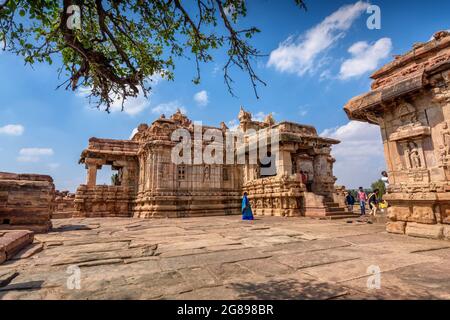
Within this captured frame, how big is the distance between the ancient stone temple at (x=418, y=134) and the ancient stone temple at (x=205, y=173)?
21.7 feet

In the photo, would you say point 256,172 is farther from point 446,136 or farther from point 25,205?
point 25,205

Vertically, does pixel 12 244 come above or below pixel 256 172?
below

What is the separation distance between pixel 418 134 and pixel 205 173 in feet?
41.0

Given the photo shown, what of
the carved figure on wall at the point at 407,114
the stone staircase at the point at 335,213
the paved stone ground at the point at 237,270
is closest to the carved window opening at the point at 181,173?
the stone staircase at the point at 335,213

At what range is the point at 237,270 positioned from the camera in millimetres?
3252

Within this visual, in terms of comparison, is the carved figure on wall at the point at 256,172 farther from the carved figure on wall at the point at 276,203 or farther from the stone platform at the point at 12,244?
the stone platform at the point at 12,244

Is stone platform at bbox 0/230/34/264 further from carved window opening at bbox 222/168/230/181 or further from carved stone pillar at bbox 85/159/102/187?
carved stone pillar at bbox 85/159/102/187

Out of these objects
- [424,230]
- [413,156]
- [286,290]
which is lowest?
[286,290]

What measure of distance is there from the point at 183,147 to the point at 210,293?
557 inches

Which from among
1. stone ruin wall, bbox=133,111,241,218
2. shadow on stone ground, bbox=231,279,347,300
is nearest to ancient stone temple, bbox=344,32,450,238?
shadow on stone ground, bbox=231,279,347,300

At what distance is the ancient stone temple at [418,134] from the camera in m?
5.33

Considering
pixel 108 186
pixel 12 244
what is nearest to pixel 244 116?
pixel 108 186

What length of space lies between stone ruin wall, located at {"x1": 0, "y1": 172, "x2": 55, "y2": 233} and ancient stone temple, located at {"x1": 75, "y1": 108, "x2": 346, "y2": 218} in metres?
6.96
